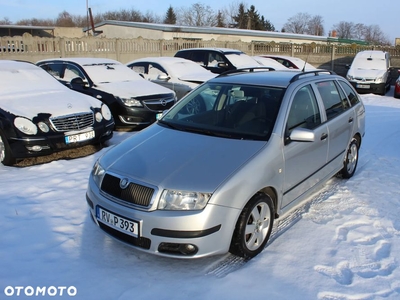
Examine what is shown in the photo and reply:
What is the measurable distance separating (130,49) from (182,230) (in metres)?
15.5

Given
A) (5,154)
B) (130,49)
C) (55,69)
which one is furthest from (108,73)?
(130,49)

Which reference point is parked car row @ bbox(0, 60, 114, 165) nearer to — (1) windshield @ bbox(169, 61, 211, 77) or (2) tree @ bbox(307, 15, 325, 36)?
Answer: (1) windshield @ bbox(169, 61, 211, 77)

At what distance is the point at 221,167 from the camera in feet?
10.2

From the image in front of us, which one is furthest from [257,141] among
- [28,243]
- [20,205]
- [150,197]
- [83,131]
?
[83,131]

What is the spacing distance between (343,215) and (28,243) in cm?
332

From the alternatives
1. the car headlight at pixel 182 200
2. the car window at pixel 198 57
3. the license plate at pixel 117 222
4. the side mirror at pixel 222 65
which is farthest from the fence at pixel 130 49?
the car headlight at pixel 182 200

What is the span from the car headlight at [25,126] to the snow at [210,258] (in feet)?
3.12

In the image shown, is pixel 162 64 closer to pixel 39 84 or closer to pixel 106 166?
pixel 39 84

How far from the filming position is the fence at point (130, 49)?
1409 centimetres

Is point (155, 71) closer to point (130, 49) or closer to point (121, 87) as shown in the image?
point (121, 87)

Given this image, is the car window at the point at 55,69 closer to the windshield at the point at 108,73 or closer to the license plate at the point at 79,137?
the windshield at the point at 108,73

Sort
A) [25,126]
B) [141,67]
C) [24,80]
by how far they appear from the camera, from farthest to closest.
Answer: [141,67] < [24,80] < [25,126]

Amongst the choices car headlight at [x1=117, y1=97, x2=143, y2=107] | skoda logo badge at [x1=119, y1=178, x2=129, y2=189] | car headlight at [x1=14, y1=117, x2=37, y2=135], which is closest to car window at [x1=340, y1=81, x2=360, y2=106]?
skoda logo badge at [x1=119, y1=178, x2=129, y2=189]

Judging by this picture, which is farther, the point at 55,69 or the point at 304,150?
the point at 55,69
